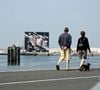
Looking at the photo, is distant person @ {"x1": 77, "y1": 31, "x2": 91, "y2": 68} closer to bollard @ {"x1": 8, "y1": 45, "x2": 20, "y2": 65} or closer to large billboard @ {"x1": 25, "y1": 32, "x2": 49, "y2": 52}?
bollard @ {"x1": 8, "y1": 45, "x2": 20, "y2": 65}

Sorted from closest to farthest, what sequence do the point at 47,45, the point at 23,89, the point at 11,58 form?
the point at 23,89 < the point at 11,58 < the point at 47,45

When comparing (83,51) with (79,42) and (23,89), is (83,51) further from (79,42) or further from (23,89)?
(23,89)

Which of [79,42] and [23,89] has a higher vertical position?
[79,42]

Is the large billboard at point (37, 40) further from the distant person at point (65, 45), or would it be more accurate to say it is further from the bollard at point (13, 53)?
the distant person at point (65, 45)

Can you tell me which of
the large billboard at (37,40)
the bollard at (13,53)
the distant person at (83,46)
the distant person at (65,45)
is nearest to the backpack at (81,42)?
the distant person at (83,46)

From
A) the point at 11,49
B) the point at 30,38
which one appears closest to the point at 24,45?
the point at 30,38

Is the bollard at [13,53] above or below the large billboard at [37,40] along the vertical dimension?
below

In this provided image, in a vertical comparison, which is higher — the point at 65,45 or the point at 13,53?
the point at 65,45

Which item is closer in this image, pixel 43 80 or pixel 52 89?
pixel 52 89

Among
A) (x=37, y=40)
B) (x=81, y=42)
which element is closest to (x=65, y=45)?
(x=81, y=42)

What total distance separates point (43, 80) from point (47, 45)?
87662 millimetres

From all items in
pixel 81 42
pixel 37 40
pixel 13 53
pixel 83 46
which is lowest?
pixel 13 53

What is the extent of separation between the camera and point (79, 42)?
1884cm

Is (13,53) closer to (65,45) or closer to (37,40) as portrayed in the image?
(65,45)
